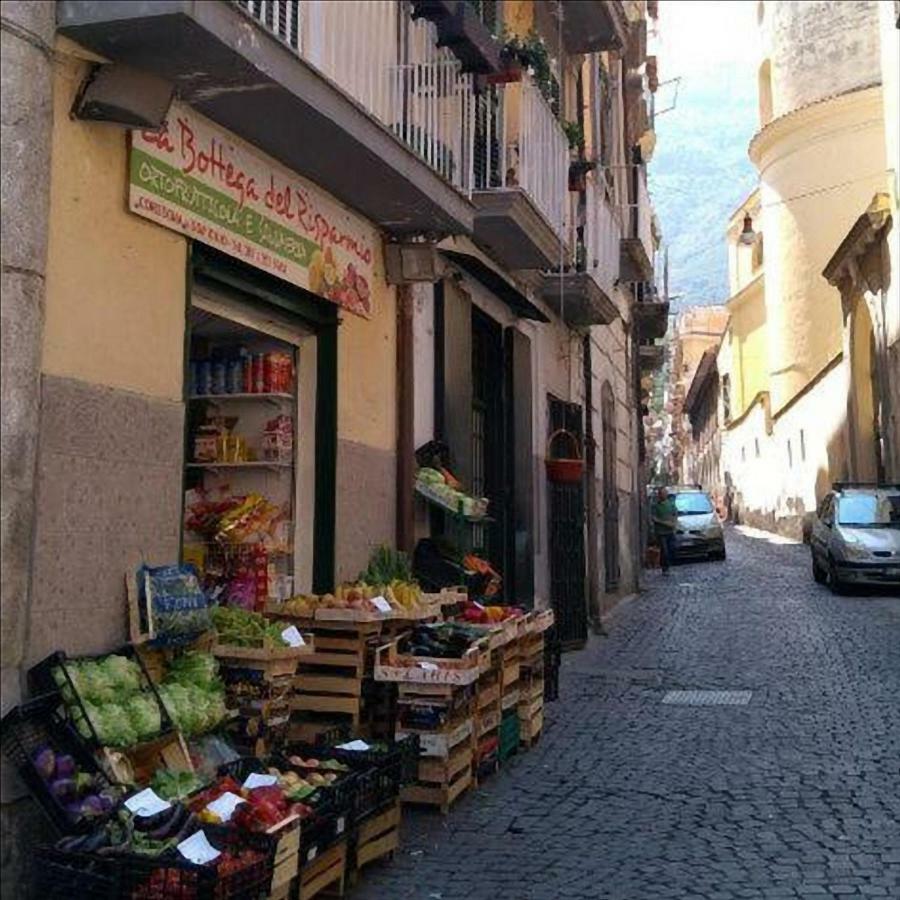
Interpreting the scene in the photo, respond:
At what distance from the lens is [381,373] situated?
793 centimetres

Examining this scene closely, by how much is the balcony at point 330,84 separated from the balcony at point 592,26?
18.0 ft

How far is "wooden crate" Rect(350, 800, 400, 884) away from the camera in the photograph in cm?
468

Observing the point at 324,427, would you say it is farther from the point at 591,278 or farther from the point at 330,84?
the point at 591,278

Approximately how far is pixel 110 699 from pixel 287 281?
2.94m

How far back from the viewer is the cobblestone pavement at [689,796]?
473cm

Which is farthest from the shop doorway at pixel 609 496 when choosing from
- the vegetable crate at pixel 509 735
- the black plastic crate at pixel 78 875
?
the black plastic crate at pixel 78 875

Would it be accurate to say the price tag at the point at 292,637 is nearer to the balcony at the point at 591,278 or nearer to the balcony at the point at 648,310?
the balcony at the point at 591,278

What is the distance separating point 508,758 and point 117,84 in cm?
476

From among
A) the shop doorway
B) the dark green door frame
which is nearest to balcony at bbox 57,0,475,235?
the dark green door frame

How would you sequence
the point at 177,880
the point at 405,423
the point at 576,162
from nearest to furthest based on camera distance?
the point at 177,880, the point at 405,423, the point at 576,162

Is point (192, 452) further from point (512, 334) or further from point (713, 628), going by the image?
point (713, 628)

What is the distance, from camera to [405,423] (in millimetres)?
8156

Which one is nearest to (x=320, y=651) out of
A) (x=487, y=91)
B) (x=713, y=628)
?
(x=487, y=91)

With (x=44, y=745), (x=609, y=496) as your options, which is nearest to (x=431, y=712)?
(x=44, y=745)
